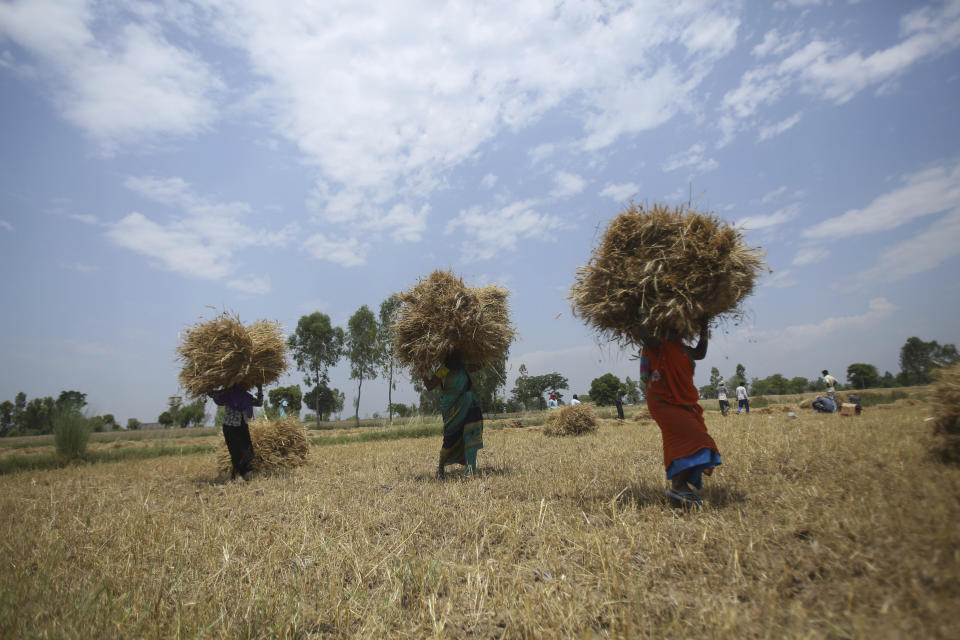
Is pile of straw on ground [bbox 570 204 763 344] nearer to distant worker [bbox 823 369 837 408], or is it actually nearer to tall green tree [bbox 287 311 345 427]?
distant worker [bbox 823 369 837 408]

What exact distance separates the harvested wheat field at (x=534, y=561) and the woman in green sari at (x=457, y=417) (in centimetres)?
163

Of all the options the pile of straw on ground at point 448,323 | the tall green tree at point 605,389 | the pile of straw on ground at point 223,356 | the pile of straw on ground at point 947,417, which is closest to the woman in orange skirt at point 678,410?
the pile of straw on ground at point 947,417

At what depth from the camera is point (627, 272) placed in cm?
459

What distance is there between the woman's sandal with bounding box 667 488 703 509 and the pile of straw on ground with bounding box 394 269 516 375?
378cm

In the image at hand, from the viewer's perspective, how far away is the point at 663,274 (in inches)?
173

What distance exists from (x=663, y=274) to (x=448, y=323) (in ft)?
11.9

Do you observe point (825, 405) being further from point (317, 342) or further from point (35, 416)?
point (35, 416)

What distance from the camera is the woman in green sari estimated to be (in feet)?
23.9

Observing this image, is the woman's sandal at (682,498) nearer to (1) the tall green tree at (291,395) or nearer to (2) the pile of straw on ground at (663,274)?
(2) the pile of straw on ground at (663,274)

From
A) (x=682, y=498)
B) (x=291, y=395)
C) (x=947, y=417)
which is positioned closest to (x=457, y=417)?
(x=682, y=498)

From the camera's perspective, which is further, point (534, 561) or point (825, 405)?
point (825, 405)

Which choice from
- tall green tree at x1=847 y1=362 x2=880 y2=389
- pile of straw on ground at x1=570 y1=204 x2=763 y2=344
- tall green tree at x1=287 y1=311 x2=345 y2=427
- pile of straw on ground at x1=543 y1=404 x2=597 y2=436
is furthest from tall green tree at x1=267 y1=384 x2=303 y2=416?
tall green tree at x1=847 y1=362 x2=880 y2=389

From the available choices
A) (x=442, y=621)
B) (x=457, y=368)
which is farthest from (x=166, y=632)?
(x=457, y=368)

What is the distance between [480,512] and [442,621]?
2035 millimetres
